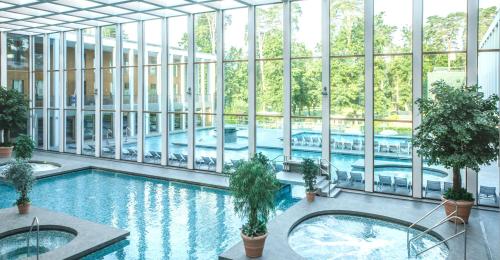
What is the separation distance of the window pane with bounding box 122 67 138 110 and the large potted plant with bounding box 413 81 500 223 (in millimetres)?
12599

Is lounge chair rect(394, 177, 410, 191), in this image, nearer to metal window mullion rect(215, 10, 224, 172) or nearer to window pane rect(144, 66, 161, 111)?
metal window mullion rect(215, 10, 224, 172)

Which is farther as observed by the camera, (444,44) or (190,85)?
(190,85)

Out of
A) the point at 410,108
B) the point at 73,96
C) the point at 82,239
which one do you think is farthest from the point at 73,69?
the point at 410,108

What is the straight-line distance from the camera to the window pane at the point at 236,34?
50.0 feet

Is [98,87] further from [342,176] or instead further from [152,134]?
[342,176]

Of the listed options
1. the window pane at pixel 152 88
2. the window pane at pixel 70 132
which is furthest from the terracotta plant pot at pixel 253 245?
the window pane at pixel 70 132

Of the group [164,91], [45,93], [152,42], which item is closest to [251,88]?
[164,91]

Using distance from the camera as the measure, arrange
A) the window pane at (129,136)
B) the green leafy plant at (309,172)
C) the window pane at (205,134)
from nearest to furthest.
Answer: the green leafy plant at (309,172) → the window pane at (205,134) → the window pane at (129,136)

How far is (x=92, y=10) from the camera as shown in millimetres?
15180

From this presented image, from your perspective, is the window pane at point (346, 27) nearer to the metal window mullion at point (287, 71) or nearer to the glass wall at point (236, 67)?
the metal window mullion at point (287, 71)

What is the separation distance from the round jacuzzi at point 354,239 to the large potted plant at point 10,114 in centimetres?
1566

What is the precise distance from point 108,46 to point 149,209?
10443 mm

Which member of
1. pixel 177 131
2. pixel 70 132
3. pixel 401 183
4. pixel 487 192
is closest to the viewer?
pixel 487 192

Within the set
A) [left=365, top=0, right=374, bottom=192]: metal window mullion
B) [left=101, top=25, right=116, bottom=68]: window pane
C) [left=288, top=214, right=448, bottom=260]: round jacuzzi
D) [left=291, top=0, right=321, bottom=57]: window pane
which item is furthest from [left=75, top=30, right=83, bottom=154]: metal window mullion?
[left=288, top=214, right=448, bottom=260]: round jacuzzi
